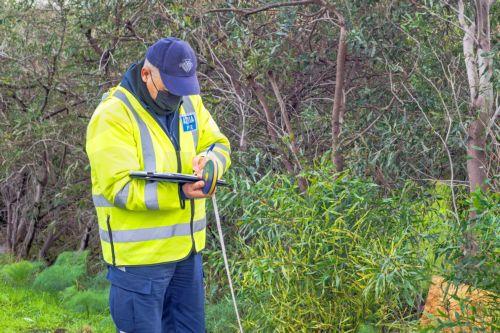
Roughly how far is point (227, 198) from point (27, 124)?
8.62ft

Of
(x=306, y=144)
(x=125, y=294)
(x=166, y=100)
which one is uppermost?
(x=166, y=100)

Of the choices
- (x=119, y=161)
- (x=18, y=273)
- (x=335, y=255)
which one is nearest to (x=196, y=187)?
(x=119, y=161)

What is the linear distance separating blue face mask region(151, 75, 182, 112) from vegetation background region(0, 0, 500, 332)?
1444 mm

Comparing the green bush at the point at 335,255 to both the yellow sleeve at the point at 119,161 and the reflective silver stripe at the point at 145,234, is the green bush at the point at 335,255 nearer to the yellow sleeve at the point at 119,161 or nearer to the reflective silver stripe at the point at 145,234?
the reflective silver stripe at the point at 145,234

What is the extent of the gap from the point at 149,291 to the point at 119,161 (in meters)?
0.66

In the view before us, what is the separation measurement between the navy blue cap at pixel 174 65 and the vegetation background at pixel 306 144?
1518 millimetres

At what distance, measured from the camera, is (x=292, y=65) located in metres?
6.50

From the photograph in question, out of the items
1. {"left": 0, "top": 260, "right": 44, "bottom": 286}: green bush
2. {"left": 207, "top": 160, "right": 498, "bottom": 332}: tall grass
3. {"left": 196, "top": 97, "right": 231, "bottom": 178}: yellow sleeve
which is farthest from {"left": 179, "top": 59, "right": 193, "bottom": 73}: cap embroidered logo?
{"left": 0, "top": 260, "right": 44, "bottom": 286}: green bush

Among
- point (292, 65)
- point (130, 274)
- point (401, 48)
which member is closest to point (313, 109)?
point (292, 65)

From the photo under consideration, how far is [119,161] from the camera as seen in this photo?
3857 mm

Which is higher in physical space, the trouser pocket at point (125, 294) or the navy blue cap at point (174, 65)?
the navy blue cap at point (174, 65)

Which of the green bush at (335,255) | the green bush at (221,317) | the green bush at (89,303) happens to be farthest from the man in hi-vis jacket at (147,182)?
the green bush at (89,303)

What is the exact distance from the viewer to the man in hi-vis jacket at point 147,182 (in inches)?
153

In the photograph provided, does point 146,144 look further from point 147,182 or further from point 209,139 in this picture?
point 209,139
